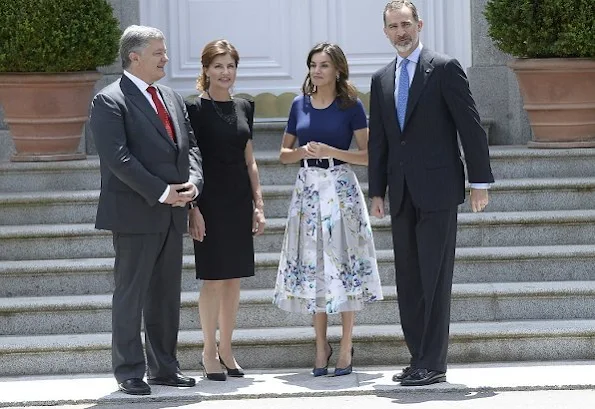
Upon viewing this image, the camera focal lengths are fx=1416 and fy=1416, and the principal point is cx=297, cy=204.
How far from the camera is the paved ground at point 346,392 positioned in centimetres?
631

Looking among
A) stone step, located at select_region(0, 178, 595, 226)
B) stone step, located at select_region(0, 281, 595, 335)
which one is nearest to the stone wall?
stone step, located at select_region(0, 178, 595, 226)

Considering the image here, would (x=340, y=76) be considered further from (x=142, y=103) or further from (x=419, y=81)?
(x=142, y=103)

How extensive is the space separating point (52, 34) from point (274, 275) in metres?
1.97

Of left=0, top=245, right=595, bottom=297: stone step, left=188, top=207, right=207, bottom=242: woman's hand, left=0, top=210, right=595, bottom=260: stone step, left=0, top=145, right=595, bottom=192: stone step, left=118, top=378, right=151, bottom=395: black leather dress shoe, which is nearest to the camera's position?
left=118, top=378, right=151, bottom=395: black leather dress shoe

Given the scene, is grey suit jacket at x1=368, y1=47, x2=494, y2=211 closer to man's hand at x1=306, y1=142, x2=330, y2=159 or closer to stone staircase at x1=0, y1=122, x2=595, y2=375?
man's hand at x1=306, y1=142, x2=330, y2=159

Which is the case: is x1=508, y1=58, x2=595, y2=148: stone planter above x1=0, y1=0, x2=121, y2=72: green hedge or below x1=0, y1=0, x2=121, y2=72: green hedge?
below

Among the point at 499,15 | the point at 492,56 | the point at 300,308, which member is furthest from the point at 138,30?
the point at 492,56

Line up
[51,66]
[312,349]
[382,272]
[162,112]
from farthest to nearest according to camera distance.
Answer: [51,66] < [382,272] < [312,349] < [162,112]

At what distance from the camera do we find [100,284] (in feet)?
25.2

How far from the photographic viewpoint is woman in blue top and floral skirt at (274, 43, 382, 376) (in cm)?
686

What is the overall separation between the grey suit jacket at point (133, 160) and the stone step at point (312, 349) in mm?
850

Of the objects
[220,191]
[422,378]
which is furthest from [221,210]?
[422,378]

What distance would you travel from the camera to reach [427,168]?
21.6 feet

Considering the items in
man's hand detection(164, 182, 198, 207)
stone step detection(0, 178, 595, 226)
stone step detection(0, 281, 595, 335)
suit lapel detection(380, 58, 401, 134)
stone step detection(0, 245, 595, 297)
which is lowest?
stone step detection(0, 281, 595, 335)
